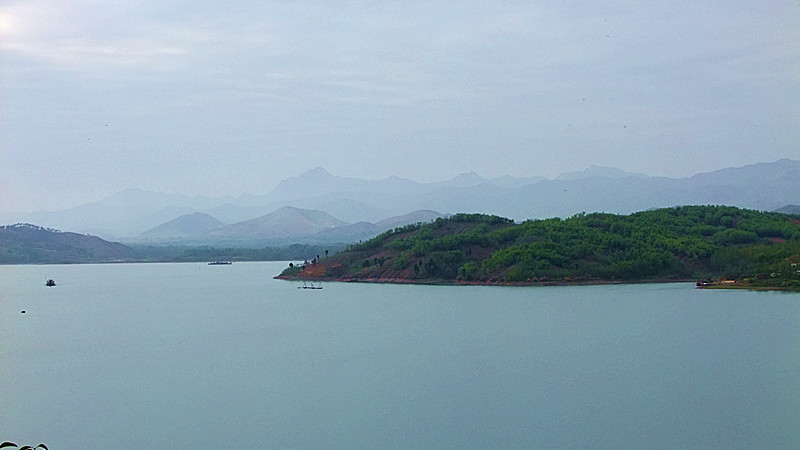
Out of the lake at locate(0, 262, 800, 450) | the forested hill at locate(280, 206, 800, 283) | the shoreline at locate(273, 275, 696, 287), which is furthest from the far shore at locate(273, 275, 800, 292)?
the lake at locate(0, 262, 800, 450)

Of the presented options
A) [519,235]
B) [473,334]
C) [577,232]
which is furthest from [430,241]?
[473,334]

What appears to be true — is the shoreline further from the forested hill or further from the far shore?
the forested hill

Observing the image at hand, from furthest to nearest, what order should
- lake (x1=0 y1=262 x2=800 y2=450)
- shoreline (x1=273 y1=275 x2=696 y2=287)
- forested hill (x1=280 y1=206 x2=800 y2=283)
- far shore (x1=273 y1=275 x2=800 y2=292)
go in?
forested hill (x1=280 y1=206 x2=800 y2=283), shoreline (x1=273 y1=275 x2=696 y2=287), far shore (x1=273 y1=275 x2=800 y2=292), lake (x1=0 y1=262 x2=800 y2=450)

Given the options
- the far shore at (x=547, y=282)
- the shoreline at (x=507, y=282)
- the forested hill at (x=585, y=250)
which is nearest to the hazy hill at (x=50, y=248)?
the forested hill at (x=585, y=250)

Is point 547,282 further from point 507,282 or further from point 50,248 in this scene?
point 50,248

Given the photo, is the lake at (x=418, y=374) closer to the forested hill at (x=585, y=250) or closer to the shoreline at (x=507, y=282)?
the shoreline at (x=507, y=282)

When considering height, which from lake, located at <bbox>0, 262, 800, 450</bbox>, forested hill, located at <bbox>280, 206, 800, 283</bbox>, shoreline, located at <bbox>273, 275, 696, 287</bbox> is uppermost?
forested hill, located at <bbox>280, 206, 800, 283</bbox>

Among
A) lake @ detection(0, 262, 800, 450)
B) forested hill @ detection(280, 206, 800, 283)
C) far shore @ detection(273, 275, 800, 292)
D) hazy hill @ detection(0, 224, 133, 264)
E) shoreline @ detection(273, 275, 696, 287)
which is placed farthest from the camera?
hazy hill @ detection(0, 224, 133, 264)
